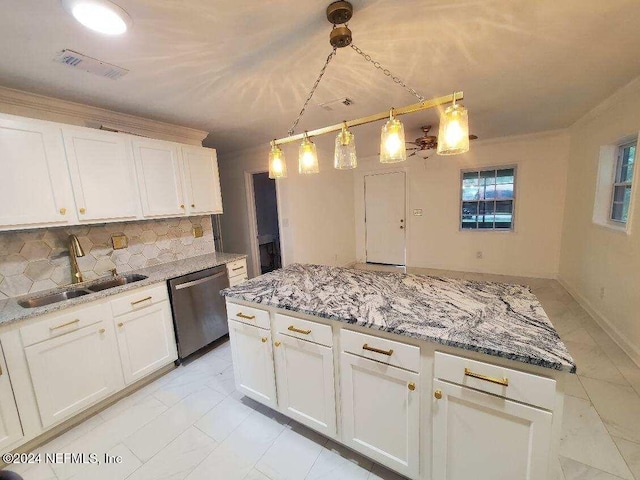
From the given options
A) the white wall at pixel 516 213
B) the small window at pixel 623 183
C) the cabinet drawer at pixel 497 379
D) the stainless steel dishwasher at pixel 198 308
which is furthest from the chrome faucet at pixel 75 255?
the small window at pixel 623 183

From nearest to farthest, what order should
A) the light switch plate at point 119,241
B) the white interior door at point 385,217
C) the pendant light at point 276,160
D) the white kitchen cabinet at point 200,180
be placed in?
the pendant light at point 276,160, the light switch plate at point 119,241, the white kitchen cabinet at point 200,180, the white interior door at point 385,217

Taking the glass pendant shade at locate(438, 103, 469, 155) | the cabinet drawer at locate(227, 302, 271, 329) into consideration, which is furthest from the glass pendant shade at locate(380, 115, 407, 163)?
the cabinet drawer at locate(227, 302, 271, 329)

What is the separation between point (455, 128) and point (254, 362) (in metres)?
1.77

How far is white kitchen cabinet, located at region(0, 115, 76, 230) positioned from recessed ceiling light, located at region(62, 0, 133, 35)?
100cm

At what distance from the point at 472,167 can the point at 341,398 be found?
14.9 feet

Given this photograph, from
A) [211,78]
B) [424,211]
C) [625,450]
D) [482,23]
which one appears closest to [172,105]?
[211,78]

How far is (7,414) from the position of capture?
1.51 meters

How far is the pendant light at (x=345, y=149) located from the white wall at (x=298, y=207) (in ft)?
7.82

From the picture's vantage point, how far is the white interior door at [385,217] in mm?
5172

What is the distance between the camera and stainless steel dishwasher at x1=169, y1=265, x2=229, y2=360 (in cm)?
232

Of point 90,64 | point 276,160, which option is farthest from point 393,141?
point 90,64

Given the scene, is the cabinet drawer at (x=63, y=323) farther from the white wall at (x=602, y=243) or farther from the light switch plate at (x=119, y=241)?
the white wall at (x=602, y=243)

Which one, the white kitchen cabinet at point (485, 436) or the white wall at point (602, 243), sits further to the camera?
the white wall at point (602, 243)

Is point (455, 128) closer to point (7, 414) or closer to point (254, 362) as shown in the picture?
point (254, 362)
